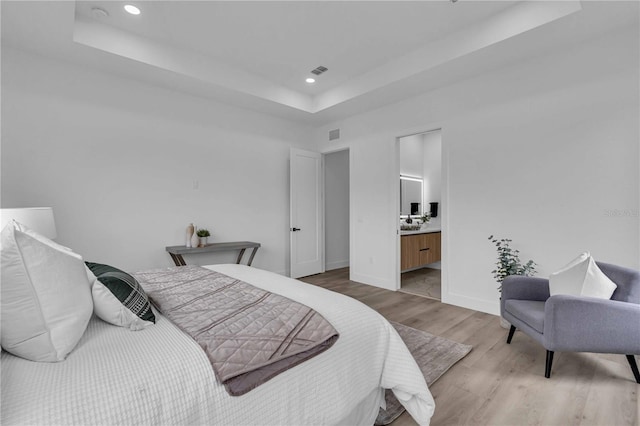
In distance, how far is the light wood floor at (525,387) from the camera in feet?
5.65

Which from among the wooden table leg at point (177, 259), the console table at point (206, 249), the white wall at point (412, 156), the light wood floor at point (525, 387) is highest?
the white wall at point (412, 156)

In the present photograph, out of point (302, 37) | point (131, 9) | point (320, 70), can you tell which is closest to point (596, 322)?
point (302, 37)

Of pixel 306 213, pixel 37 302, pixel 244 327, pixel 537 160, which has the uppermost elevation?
pixel 537 160

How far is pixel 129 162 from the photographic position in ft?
11.9

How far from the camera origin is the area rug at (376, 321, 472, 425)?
70.7 inches

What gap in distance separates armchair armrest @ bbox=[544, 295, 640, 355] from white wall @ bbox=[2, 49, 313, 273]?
3.77m

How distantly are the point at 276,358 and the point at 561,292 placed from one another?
225 centimetres

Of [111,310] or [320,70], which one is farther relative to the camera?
[320,70]

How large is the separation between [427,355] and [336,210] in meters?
4.04

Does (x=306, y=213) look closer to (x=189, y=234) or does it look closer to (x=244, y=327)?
(x=189, y=234)

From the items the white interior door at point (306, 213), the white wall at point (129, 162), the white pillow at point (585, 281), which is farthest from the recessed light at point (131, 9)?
the white pillow at point (585, 281)

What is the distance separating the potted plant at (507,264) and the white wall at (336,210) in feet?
10.4

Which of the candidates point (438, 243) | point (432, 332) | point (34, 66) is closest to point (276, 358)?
point (432, 332)

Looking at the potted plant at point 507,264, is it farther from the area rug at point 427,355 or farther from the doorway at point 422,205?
the doorway at point 422,205
